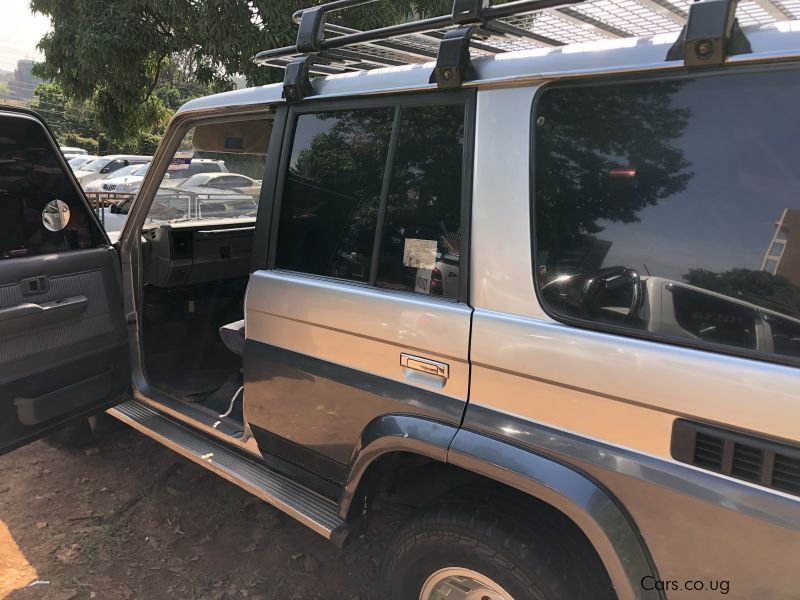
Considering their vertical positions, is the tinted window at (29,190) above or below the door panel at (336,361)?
above

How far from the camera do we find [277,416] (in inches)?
93.0

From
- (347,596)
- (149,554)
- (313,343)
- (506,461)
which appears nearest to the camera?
(506,461)

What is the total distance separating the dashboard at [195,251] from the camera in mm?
3410

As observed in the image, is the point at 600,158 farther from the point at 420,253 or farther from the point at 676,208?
the point at 420,253

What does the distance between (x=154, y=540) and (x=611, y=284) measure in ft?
8.50

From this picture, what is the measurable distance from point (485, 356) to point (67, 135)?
144 feet

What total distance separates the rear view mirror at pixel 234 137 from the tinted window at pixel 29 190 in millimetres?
683

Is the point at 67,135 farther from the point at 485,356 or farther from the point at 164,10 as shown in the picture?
the point at 485,356

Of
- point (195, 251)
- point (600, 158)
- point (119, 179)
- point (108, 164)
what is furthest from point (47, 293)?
point (108, 164)

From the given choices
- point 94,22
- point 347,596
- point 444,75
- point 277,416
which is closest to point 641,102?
point 444,75

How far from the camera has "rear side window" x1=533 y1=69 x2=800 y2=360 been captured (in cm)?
128

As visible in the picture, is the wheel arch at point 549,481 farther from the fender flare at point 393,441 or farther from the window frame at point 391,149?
the window frame at point 391,149

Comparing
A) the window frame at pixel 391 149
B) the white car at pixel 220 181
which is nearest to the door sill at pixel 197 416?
the window frame at pixel 391 149

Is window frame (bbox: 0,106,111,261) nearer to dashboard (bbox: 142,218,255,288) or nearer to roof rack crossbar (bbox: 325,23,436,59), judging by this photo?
dashboard (bbox: 142,218,255,288)
